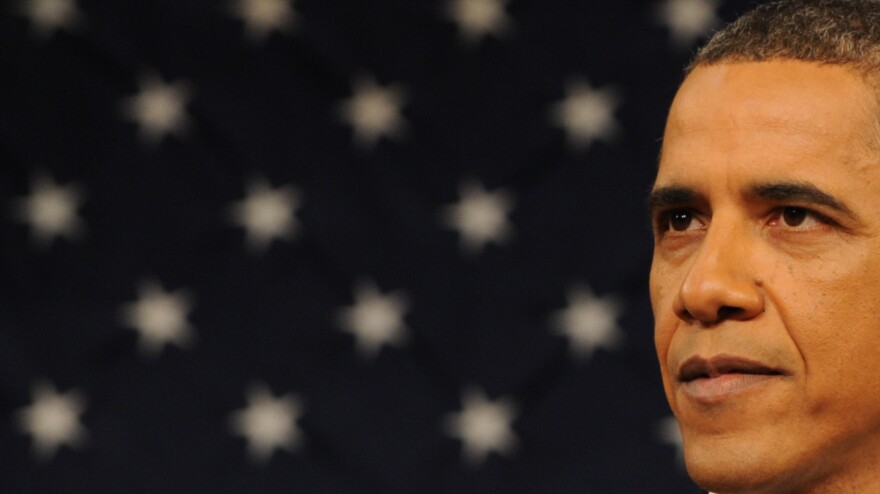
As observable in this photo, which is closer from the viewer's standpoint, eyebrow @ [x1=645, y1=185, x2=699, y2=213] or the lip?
the lip

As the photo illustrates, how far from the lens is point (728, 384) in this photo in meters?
1.21

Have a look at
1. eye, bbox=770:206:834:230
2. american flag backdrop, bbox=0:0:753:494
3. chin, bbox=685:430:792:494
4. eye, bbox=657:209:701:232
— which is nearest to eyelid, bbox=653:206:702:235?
eye, bbox=657:209:701:232

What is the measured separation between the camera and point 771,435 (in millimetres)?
1198

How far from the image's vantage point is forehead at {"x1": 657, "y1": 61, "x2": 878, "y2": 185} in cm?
124

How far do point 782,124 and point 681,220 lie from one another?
0.16 meters

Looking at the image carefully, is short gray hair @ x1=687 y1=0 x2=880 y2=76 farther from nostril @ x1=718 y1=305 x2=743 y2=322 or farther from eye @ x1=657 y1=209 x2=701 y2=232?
nostril @ x1=718 y1=305 x2=743 y2=322

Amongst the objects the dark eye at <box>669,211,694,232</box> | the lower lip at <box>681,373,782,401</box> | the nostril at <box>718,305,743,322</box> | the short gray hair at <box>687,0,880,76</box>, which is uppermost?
the short gray hair at <box>687,0,880,76</box>

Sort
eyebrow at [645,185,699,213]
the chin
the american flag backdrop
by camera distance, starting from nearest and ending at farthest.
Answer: the chin < eyebrow at [645,185,699,213] < the american flag backdrop

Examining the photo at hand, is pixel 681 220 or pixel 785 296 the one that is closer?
pixel 785 296

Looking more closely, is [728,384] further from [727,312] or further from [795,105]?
[795,105]

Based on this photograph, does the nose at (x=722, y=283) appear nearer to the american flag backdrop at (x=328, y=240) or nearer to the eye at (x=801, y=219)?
the eye at (x=801, y=219)

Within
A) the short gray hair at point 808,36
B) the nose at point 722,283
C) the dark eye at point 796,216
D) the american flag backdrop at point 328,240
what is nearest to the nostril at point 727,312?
the nose at point 722,283

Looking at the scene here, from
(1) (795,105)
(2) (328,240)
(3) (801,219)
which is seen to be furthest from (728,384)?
(2) (328,240)

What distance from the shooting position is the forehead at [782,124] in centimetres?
124
